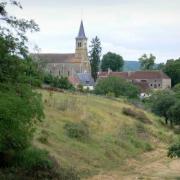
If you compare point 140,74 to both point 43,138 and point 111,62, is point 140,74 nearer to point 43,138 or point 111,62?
point 111,62

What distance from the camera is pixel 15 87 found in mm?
25812

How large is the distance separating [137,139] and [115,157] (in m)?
9.99

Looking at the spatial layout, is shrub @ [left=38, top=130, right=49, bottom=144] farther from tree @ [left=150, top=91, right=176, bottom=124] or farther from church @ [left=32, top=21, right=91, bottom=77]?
church @ [left=32, top=21, right=91, bottom=77]

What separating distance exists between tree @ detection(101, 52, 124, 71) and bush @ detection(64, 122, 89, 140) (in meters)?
121

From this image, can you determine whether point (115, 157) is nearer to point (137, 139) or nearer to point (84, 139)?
point (84, 139)

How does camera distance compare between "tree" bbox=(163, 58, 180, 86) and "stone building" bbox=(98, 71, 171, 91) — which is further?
"tree" bbox=(163, 58, 180, 86)

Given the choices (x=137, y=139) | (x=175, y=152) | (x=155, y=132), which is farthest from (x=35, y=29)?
(x=155, y=132)

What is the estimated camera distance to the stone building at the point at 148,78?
151m

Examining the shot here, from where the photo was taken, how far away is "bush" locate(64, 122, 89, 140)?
43938 millimetres

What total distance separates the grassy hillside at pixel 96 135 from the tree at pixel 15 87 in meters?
10.2

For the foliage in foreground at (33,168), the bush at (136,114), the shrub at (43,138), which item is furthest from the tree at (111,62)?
the foliage in foreground at (33,168)

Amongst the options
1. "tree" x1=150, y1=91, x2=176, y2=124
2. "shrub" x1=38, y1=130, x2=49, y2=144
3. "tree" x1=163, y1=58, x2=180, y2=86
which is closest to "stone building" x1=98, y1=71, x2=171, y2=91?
"tree" x1=163, y1=58, x2=180, y2=86

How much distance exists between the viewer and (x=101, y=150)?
43.5 m

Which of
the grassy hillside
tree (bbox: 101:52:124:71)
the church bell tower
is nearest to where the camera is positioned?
the grassy hillside
